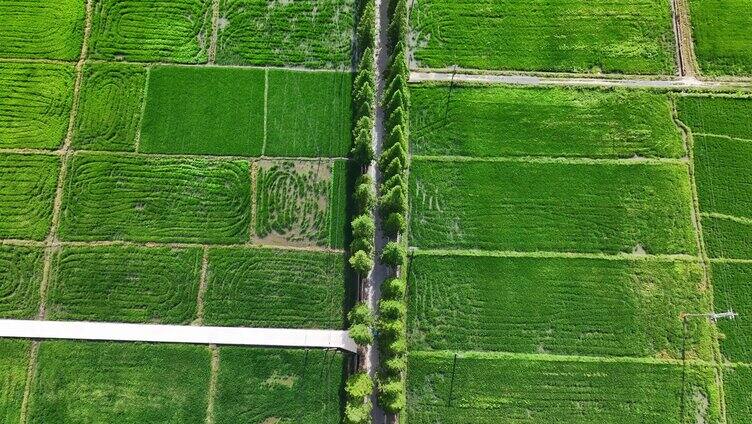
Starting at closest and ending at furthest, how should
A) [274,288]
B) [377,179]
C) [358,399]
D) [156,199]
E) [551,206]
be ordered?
[358,399]
[274,288]
[156,199]
[551,206]
[377,179]

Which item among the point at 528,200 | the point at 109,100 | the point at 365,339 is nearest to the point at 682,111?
the point at 528,200

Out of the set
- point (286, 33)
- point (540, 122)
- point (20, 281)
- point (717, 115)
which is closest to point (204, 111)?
point (286, 33)

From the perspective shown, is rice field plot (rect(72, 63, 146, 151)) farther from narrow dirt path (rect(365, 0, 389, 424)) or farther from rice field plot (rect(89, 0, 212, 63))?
narrow dirt path (rect(365, 0, 389, 424))

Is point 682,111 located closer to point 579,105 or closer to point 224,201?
point 579,105

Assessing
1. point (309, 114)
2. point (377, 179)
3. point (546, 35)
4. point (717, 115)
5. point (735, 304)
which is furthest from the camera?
point (546, 35)

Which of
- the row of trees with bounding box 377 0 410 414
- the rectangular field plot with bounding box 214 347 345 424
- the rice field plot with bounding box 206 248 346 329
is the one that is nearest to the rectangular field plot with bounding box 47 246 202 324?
the rice field plot with bounding box 206 248 346 329

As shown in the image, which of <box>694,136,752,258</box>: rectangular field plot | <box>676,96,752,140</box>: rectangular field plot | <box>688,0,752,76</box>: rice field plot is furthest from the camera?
<box>688,0,752,76</box>: rice field plot

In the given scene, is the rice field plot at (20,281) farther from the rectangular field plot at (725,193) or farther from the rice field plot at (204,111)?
the rectangular field plot at (725,193)

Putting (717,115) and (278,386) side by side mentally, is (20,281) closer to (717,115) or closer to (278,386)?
(278,386)
